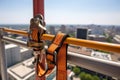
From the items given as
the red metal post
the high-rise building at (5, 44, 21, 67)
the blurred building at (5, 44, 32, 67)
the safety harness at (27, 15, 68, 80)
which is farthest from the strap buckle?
the high-rise building at (5, 44, 21, 67)

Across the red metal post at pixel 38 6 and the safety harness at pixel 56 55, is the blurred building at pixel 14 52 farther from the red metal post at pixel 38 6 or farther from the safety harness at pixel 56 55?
the safety harness at pixel 56 55

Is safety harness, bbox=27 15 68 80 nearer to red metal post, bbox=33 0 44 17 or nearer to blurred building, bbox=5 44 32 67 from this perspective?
red metal post, bbox=33 0 44 17

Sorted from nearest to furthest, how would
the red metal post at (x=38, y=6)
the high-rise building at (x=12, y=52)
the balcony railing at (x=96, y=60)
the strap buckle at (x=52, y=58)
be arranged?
the balcony railing at (x=96, y=60), the strap buckle at (x=52, y=58), the red metal post at (x=38, y=6), the high-rise building at (x=12, y=52)

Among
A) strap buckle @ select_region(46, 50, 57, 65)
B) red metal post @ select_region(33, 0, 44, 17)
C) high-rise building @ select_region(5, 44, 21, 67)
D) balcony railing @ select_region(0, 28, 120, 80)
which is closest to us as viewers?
balcony railing @ select_region(0, 28, 120, 80)

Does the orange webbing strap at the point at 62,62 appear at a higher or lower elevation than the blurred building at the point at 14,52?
higher

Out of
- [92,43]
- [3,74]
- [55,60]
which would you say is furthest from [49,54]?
[3,74]

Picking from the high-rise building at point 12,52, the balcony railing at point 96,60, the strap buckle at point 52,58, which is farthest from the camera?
the high-rise building at point 12,52

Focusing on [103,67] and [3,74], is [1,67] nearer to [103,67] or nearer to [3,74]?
[3,74]

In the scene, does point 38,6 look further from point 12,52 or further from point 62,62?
point 12,52

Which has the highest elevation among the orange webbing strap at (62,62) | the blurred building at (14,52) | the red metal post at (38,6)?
the red metal post at (38,6)

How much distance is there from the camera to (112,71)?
483 millimetres

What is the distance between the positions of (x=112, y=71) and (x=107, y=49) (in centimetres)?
10

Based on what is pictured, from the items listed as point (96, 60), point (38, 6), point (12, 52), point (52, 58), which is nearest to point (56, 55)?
point (52, 58)

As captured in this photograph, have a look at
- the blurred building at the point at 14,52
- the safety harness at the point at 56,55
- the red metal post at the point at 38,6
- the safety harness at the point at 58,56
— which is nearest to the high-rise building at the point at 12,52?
the blurred building at the point at 14,52
